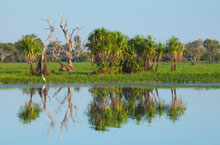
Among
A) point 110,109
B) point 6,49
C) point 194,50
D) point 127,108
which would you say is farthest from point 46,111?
point 6,49

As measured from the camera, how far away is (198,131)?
51.6ft

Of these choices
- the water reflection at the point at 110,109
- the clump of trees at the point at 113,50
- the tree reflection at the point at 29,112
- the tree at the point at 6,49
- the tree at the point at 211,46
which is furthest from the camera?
the tree at the point at 6,49

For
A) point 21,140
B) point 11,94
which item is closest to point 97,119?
point 21,140

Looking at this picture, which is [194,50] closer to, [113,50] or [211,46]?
[211,46]

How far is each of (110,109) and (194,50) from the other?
95058 millimetres

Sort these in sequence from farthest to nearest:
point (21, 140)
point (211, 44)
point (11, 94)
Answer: point (211, 44), point (11, 94), point (21, 140)

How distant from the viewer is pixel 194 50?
113 metres

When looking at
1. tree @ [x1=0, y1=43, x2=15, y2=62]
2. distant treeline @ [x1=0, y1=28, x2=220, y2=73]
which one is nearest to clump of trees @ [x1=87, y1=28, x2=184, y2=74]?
distant treeline @ [x1=0, y1=28, x2=220, y2=73]

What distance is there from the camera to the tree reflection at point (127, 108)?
17.8 metres

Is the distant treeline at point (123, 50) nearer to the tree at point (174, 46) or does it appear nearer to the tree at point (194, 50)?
the tree at point (174, 46)

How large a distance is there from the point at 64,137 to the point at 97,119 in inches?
138

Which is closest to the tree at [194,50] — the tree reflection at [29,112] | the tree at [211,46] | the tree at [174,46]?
the tree at [211,46]

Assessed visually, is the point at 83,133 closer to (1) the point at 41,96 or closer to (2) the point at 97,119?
(2) the point at 97,119

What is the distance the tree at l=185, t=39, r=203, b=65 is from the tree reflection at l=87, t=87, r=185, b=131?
245 ft
